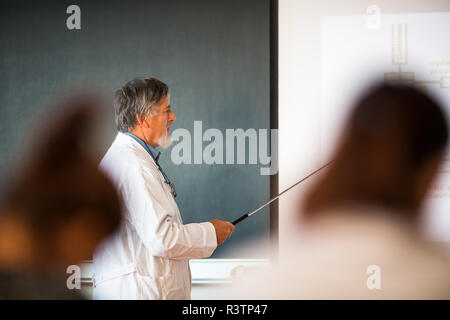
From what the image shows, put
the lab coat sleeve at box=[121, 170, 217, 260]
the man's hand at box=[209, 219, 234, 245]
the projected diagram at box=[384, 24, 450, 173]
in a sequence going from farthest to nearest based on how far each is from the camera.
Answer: the projected diagram at box=[384, 24, 450, 173] < the man's hand at box=[209, 219, 234, 245] < the lab coat sleeve at box=[121, 170, 217, 260]

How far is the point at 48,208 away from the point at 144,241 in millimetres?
742

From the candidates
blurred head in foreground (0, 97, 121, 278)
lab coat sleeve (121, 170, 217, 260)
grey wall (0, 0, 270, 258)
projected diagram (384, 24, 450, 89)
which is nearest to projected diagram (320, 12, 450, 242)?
projected diagram (384, 24, 450, 89)

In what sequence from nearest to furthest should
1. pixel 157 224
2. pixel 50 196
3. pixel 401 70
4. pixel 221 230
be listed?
pixel 157 224 → pixel 221 230 → pixel 401 70 → pixel 50 196

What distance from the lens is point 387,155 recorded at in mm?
1382

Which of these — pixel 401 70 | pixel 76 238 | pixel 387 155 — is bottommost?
pixel 76 238

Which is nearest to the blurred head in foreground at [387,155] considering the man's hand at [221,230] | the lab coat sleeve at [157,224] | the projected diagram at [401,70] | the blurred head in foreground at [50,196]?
the projected diagram at [401,70]

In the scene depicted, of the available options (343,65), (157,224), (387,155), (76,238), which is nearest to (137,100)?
(157,224)

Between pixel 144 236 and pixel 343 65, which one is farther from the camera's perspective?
pixel 343 65

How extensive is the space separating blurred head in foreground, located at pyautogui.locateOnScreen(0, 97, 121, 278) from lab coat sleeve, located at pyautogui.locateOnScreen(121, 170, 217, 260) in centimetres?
60

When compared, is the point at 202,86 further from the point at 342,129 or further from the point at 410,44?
the point at 410,44

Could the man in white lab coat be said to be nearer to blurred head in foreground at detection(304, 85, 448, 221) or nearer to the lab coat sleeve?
the lab coat sleeve

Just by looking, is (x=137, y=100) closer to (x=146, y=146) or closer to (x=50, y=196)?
(x=146, y=146)

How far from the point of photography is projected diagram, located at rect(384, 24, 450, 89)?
1.35 metres

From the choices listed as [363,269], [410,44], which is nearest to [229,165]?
[363,269]
